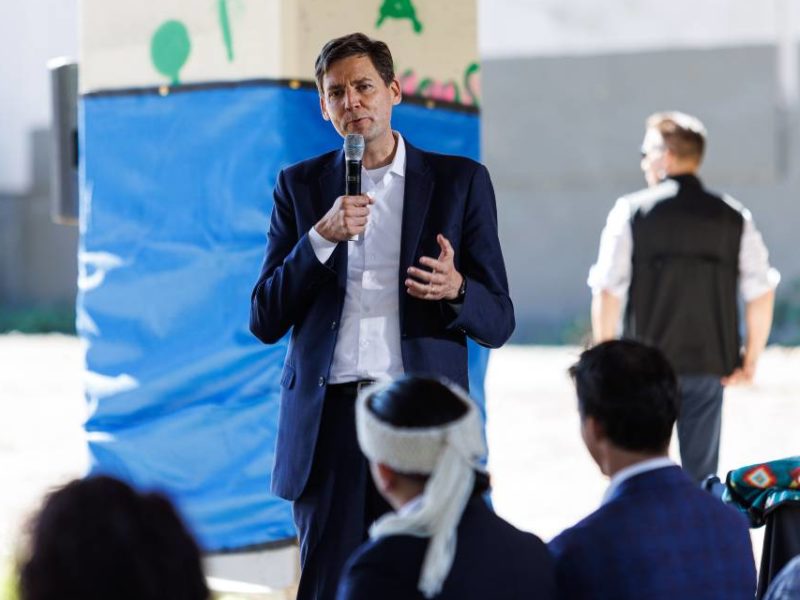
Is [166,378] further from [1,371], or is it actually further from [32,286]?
[32,286]

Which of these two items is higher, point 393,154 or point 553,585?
point 393,154

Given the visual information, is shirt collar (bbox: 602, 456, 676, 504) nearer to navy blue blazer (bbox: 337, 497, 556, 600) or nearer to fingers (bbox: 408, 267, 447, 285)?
navy blue blazer (bbox: 337, 497, 556, 600)

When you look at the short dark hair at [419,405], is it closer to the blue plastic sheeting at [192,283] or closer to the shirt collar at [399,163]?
the shirt collar at [399,163]

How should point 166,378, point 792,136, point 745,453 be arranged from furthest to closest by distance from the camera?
point 792,136, point 745,453, point 166,378

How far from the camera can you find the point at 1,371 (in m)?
15.3

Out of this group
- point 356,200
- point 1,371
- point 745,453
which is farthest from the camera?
point 1,371

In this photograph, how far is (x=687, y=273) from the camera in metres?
5.65

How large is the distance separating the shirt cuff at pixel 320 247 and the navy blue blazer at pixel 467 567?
0.83 meters

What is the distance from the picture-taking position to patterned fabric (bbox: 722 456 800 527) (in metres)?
3.19

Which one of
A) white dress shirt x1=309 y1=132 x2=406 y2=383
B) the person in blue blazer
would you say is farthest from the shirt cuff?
white dress shirt x1=309 y1=132 x2=406 y2=383

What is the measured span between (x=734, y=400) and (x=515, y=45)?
768 centimetres

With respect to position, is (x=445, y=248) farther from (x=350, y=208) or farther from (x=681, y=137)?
(x=681, y=137)

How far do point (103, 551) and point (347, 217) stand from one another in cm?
138

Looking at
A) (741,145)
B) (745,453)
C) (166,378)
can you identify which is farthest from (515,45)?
(166,378)
